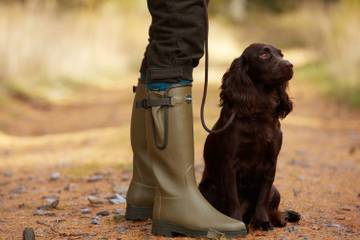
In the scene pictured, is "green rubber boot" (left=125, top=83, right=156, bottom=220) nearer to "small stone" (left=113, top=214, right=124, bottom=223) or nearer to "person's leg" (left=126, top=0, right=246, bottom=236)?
"small stone" (left=113, top=214, right=124, bottom=223)

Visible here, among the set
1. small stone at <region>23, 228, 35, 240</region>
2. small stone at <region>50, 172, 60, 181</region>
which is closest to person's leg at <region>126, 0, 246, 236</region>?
small stone at <region>23, 228, 35, 240</region>

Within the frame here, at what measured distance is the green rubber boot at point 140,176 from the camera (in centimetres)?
392

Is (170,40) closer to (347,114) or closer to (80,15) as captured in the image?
(347,114)

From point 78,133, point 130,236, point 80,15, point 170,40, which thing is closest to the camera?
point 170,40

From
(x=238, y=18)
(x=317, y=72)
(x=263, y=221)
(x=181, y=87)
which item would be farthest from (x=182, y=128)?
(x=238, y=18)

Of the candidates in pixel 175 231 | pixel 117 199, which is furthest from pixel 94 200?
pixel 175 231

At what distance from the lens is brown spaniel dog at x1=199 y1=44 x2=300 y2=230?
3.71 m

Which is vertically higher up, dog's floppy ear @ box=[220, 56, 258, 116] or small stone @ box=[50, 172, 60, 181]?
dog's floppy ear @ box=[220, 56, 258, 116]

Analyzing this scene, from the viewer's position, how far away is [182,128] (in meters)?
3.62

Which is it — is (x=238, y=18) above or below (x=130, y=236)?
above

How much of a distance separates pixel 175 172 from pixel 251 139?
45cm

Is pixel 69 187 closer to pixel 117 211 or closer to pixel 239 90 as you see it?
pixel 117 211

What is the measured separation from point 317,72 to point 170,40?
13817mm

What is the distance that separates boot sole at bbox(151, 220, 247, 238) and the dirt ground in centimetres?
6
